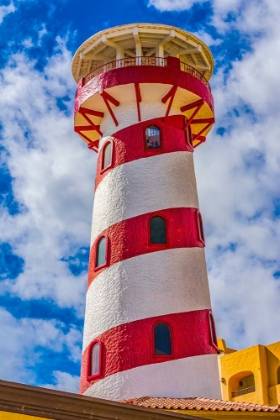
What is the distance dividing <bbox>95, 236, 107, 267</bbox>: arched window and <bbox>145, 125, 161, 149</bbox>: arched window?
3655 mm

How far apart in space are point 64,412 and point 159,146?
43.4 ft

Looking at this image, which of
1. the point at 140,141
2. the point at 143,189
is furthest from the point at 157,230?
the point at 140,141

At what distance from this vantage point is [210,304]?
18.4m

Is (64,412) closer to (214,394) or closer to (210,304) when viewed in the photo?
(214,394)

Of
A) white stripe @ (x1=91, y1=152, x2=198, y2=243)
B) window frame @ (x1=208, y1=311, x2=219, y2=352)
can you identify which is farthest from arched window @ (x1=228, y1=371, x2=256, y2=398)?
white stripe @ (x1=91, y1=152, x2=198, y2=243)

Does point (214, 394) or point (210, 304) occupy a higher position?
point (210, 304)

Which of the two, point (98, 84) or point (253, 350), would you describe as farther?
point (253, 350)

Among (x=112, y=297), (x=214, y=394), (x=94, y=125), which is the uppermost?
(x=94, y=125)

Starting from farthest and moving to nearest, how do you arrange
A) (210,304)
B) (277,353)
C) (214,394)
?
(277,353)
(210,304)
(214,394)

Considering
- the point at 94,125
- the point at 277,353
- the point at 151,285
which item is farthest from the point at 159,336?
the point at 277,353

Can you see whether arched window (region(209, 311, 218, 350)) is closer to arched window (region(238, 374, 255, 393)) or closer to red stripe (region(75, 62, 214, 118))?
red stripe (region(75, 62, 214, 118))

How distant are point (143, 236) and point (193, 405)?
5.90 meters

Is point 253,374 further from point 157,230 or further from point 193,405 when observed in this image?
point 193,405

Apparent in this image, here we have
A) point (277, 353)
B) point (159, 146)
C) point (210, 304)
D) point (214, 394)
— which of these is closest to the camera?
point (214, 394)
